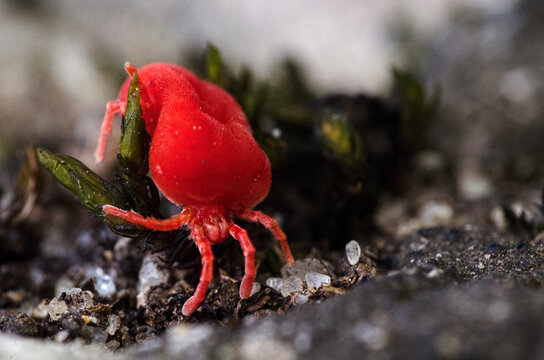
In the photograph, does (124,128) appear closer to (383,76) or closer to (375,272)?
(375,272)

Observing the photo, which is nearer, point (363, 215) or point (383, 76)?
point (363, 215)

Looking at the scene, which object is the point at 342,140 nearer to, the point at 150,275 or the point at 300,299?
the point at 300,299

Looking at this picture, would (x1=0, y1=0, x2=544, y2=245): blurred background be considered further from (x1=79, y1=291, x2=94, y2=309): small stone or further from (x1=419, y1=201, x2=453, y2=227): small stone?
(x1=79, y1=291, x2=94, y2=309): small stone

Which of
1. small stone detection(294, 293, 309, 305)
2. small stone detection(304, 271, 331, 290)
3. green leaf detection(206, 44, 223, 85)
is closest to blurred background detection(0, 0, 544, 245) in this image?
green leaf detection(206, 44, 223, 85)

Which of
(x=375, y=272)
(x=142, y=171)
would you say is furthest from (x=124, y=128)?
(x=375, y=272)

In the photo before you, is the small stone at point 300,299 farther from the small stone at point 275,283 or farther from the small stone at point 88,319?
the small stone at point 88,319

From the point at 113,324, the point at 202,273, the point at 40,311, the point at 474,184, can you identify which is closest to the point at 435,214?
the point at 474,184
